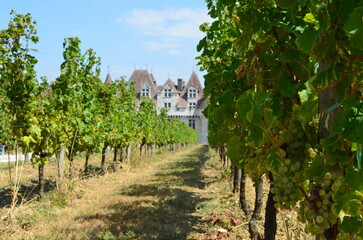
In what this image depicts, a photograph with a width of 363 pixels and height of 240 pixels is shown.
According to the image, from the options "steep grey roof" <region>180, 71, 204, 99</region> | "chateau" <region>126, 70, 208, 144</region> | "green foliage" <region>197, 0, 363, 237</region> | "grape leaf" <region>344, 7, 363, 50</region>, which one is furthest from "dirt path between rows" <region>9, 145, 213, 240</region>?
"steep grey roof" <region>180, 71, 204, 99</region>

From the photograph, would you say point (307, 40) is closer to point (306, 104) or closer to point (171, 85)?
point (306, 104)

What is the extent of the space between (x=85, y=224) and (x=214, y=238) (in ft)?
9.84

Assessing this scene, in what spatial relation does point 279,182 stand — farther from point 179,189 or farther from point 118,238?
point 179,189

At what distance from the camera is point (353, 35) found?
4.27 feet

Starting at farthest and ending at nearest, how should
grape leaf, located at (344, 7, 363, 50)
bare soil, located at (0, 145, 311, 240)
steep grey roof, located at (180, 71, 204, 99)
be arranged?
1. steep grey roof, located at (180, 71, 204, 99)
2. bare soil, located at (0, 145, 311, 240)
3. grape leaf, located at (344, 7, 363, 50)

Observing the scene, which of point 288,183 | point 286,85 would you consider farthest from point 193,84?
point 288,183

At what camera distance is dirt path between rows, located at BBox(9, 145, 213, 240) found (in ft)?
23.2

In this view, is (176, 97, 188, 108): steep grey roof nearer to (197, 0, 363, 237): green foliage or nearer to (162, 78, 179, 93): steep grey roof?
(162, 78, 179, 93): steep grey roof

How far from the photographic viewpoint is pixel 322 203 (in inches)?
75.7

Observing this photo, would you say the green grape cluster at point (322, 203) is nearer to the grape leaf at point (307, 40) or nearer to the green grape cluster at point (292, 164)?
the green grape cluster at point (292, 164)

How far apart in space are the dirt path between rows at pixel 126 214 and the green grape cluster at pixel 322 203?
5228mm

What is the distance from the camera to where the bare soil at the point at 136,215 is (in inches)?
271

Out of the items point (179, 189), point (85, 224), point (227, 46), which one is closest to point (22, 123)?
point (85, 224)

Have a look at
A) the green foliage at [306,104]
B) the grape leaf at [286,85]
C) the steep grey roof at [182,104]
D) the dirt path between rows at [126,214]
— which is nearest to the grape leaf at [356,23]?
the green foliage at [306,104]
